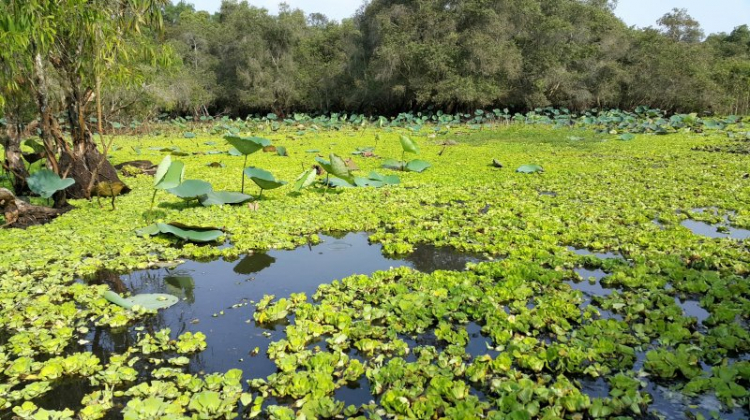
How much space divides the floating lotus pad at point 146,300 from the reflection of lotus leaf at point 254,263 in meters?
0.74

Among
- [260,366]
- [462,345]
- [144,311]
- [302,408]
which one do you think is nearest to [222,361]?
[260,366]

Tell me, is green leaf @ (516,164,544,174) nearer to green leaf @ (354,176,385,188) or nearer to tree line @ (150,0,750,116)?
green leaf @ (354,176,385,188)

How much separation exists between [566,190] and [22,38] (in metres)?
6.35

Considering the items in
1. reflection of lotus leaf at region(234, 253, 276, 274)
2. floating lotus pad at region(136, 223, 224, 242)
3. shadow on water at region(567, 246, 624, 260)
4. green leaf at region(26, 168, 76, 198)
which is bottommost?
reflection of lotus leaf at region(234, 253, 276, 274)

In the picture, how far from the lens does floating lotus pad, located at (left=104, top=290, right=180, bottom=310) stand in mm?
3113

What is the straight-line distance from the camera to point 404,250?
439 centimetres

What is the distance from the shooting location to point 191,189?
5.60 metres

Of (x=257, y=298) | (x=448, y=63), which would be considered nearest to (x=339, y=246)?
(x=257, y=298)

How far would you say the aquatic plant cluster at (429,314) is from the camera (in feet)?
7.16

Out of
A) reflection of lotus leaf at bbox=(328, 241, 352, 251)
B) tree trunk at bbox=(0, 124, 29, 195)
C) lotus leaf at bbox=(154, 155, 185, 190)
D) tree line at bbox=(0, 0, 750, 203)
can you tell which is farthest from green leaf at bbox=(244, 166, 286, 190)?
tree line at bbox=(0, 0, 750, 203)

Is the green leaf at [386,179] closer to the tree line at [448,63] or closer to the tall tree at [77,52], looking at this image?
the tall tree at [77,52]

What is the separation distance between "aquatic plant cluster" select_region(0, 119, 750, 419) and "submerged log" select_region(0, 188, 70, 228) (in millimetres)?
223

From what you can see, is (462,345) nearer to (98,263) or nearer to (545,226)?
(545,226)

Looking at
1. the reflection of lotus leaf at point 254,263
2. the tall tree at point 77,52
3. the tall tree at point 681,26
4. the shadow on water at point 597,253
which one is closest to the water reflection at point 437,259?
the shadow on water at point 597,253
